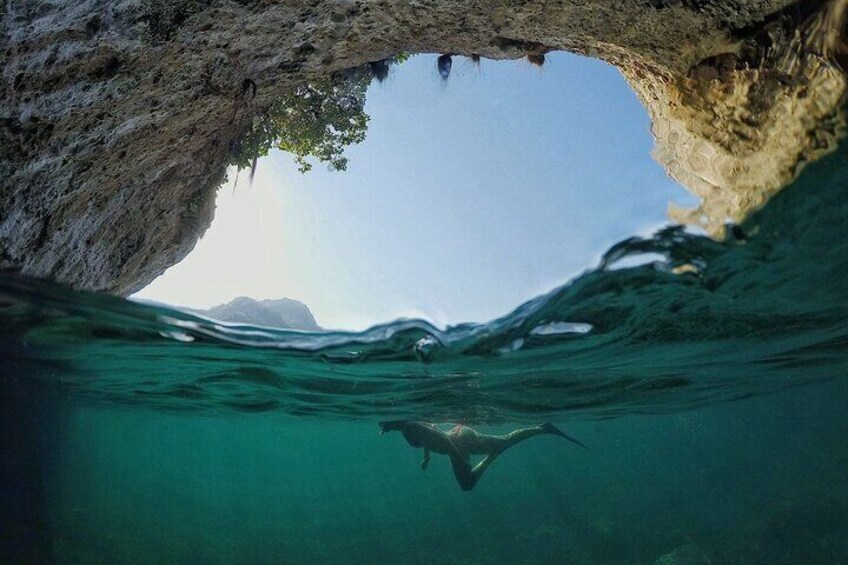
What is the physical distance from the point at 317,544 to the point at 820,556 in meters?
28.6

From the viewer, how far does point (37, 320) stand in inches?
384

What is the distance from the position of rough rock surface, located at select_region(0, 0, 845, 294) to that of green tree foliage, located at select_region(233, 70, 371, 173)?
1.69 metres

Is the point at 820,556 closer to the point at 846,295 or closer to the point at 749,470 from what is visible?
the point at 846,295

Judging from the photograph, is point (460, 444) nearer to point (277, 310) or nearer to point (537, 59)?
point (537, 59)

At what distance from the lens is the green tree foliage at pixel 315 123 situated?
9.77 meters

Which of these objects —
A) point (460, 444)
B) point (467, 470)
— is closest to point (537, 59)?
point (460, 444)

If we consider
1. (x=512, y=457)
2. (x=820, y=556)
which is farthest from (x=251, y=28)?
(x=512, y=457)

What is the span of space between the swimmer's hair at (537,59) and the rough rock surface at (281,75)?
0.21 metres

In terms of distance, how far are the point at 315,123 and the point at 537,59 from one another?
5.07 meters

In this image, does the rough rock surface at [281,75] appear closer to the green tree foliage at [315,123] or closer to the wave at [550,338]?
the wave at [550,338]

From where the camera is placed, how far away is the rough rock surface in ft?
17.9

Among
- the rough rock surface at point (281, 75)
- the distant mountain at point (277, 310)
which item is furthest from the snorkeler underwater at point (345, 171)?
the distant mountain at point (277, 310)

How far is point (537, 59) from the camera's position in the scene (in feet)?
25.9

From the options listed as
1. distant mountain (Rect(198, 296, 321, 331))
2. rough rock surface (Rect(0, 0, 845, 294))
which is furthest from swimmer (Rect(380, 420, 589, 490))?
distant mountain (Rect(198, 296, 321, 331))
